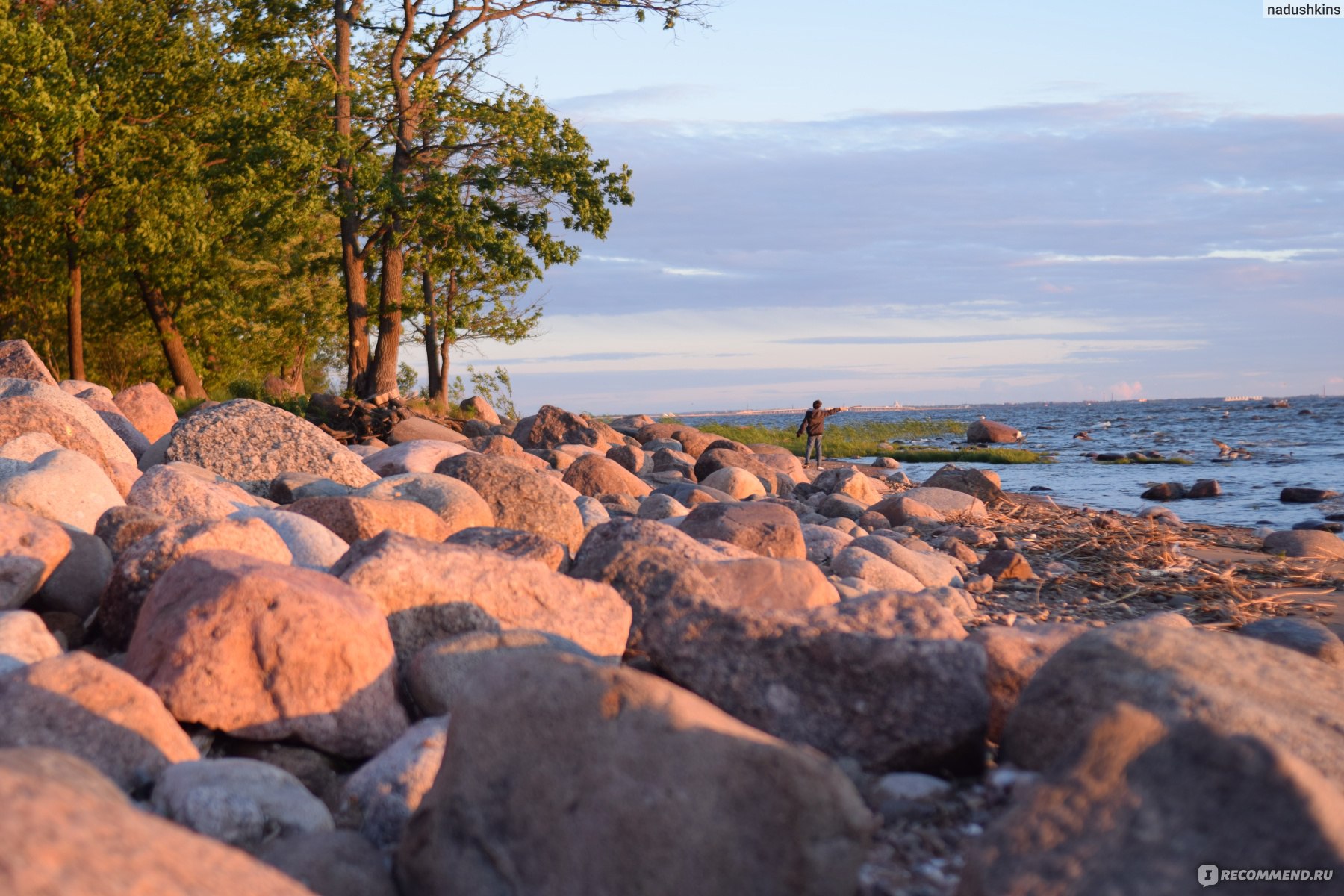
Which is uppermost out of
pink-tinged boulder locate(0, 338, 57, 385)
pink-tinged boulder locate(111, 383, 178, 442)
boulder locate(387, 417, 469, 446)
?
pink-tinged boulder locate(0, 338, 57, 385)

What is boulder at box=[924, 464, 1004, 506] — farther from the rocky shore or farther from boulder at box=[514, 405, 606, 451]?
the rocky shore

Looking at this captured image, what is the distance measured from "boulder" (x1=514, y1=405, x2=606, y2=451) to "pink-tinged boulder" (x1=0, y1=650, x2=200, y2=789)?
1593cm

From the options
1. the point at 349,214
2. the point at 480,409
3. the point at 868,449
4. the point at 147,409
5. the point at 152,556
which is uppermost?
the point at 349,214

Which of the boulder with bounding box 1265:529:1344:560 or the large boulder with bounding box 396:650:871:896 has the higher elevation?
the large boulder with bounding box 396:650:871:896

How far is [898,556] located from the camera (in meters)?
8.39

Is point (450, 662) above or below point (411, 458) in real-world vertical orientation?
below

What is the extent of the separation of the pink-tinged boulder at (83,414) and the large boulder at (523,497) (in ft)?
8.71

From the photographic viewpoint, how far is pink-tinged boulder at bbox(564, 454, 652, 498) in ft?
40.8

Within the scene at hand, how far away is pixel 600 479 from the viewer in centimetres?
1249

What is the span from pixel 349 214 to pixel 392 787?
19.2 metres

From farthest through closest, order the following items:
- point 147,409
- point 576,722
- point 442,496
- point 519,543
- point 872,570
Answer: point 147,409
point 872,570
point 442,496
point 519,543
point 576,722

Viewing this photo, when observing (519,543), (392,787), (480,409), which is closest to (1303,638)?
(519,543)

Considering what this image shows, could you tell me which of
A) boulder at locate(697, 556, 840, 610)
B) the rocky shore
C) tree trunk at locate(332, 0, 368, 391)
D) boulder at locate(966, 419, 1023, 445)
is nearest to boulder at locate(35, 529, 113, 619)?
the rocky shore

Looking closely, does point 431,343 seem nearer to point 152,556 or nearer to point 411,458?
point 411,458
